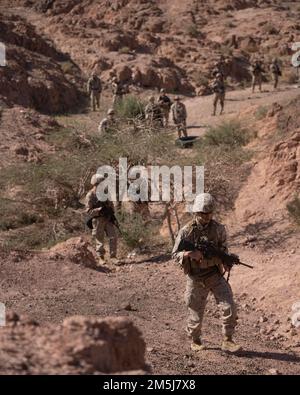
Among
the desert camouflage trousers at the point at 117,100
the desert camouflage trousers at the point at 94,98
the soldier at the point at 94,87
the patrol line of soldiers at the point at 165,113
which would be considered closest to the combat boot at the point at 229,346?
the patrol line of soldiers at the point at 165,113

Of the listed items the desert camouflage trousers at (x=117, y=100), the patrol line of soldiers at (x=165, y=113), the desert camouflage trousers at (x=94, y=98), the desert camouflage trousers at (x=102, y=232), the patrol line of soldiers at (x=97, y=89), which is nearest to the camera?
the desert camouflage trousers at (x=102, y=232)

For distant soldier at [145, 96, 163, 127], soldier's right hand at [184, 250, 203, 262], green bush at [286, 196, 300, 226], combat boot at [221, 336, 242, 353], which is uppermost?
distant soldier at [145, 96, 163, 127]

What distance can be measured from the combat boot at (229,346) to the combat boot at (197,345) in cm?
18

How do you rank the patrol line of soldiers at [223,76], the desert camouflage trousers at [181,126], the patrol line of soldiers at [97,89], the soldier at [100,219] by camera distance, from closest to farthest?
the soldier at [100,219] → the desert camouflage trousers at [181,126] → the patrol line of soldiers at [223,76] → the patrol line of soldiers at [97,89]

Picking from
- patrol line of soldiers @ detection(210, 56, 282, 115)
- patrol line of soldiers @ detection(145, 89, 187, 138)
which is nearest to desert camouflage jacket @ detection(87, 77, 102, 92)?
patrol line of soldiers @ detection(210, 56, 282, 115)

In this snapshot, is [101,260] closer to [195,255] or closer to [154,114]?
[195,255]

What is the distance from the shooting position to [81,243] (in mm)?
8164

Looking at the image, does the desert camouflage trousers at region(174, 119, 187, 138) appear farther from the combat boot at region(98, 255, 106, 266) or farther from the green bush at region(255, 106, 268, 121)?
the combat boot at region(98, 255, 106, 266)

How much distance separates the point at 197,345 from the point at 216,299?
1.46ft

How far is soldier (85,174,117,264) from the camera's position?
8.30m

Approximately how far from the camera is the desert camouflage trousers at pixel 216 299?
4.71m

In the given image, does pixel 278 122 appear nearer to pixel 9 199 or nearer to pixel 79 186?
pixel 79 186

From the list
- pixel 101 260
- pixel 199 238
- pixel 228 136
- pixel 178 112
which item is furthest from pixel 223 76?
pixel 199 238

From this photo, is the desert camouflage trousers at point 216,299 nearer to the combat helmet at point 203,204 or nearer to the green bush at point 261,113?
the combat helmet at point 203,204
